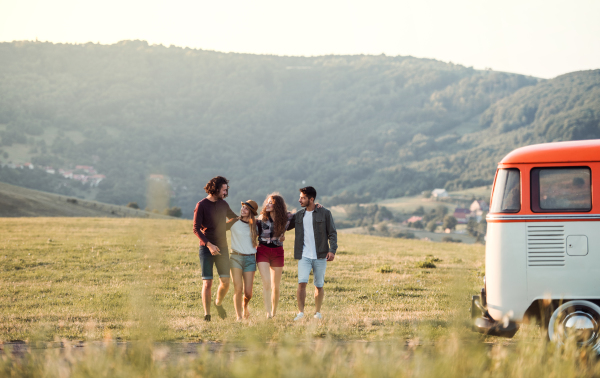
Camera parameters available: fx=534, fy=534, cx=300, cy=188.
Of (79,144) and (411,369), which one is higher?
(79,144)

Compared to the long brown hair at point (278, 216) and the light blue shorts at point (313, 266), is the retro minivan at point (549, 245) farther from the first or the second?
the long brown hair at point (278, 216)

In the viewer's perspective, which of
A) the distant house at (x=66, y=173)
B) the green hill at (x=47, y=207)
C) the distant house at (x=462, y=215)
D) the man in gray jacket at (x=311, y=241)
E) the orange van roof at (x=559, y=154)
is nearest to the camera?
the orange van roof at (x=559, y=154)

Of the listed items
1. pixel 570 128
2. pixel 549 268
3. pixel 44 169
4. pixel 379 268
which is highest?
pixel 570 128

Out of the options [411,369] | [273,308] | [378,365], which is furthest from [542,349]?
[273,308]

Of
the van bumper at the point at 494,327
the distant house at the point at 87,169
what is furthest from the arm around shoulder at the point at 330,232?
the distant house at the point at 87,169

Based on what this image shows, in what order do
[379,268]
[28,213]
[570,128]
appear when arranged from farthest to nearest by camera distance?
[570,128] < [28,213] < [379,268]

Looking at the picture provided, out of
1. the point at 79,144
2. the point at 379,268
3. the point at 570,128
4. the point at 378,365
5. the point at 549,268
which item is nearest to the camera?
the point at 378,365

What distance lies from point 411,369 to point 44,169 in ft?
463

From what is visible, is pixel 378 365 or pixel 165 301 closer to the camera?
pixel 378 365

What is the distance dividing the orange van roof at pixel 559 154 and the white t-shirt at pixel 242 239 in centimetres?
479

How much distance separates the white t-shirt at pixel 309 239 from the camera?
33.9 feet

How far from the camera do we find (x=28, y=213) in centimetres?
5088

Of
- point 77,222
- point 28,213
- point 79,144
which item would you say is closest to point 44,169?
point 79,144

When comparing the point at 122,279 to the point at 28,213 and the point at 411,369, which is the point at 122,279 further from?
the point at 28,213
